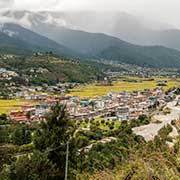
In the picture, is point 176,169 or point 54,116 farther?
point 54,116

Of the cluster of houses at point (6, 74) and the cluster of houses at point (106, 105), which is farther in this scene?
the cluster of houses at point (6, 74)

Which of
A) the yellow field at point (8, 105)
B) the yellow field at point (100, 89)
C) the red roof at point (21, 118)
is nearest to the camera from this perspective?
the red roof at point (21, 118)

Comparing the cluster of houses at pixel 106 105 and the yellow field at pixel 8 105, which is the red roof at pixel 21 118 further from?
the yellow field at pixel 8 105

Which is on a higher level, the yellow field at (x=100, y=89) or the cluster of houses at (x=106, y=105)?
the cluster of houses at (x=106, y=105)

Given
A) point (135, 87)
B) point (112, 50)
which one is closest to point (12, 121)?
point (135, 87)

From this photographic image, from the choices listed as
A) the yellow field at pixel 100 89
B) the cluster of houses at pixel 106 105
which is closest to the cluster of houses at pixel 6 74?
the cluster of houses at pixel 106 105

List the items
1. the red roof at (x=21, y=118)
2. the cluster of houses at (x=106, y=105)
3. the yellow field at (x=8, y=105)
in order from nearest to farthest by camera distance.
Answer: the red roof at (x=21, y=118), the cluster of houses at (x=106, y=105), the yellow field at (x=8, y=105)

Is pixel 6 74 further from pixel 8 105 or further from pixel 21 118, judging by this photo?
pixel 21 118

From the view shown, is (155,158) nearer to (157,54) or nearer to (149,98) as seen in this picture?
(149,98)
